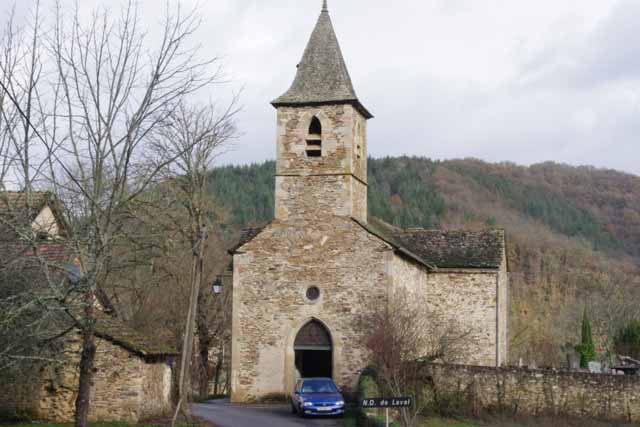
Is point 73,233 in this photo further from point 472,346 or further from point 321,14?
point 472,346

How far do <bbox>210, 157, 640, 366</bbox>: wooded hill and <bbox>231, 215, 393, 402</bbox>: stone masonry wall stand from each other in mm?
22025

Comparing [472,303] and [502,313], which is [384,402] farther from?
[502,313]

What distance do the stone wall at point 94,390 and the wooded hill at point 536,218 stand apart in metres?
29.5

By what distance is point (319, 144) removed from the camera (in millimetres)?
31234

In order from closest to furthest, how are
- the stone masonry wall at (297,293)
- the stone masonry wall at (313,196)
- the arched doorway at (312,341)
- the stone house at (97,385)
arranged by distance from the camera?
the stone house at (97,385), the stone masonry wall at (297,293), the arched doorway at (312,341), the stone masonry wall at (313,196)

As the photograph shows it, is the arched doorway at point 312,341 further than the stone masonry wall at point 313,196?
No

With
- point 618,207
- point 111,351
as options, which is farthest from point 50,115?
point 618,207

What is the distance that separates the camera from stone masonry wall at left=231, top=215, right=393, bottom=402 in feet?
96.8

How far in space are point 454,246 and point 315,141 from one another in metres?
8.52

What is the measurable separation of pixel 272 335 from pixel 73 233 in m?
15.4

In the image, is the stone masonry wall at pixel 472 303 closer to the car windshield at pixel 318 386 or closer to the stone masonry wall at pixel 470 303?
the stone masonry wall at pixel 470 303

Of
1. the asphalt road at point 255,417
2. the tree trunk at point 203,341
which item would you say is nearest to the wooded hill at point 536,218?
the tree trunk at point 203,341

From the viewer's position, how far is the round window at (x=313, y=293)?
30047 millimetres

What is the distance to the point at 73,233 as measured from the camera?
15.5 meters
